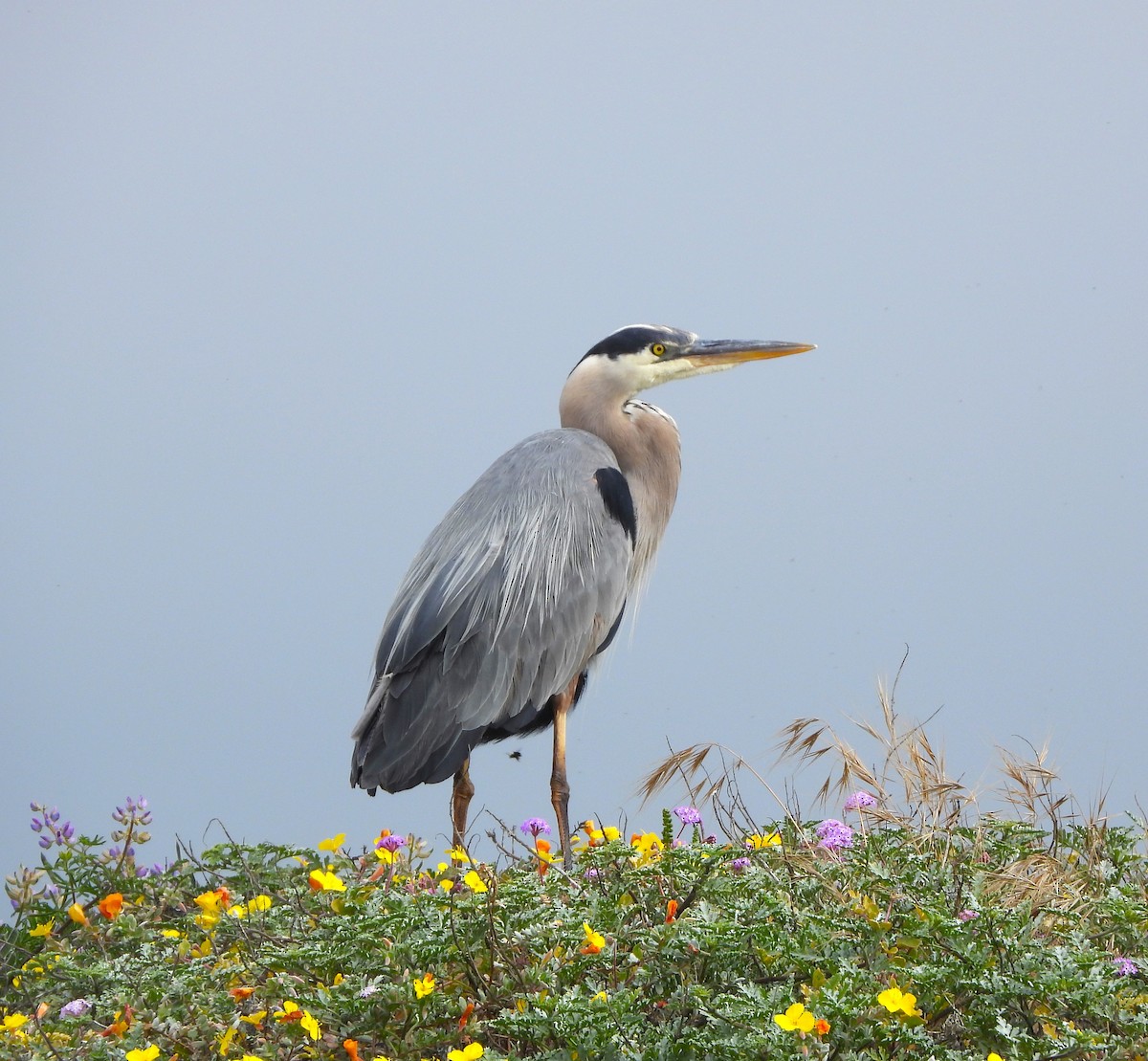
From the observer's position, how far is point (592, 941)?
8.12 ft

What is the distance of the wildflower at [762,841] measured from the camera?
334 centimetres

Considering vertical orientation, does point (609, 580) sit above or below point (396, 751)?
above

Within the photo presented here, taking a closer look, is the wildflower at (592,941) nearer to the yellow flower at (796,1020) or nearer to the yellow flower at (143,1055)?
the yellow flower at (796,1020)

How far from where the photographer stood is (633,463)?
581cm

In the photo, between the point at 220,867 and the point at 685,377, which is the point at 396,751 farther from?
the point at 685,377

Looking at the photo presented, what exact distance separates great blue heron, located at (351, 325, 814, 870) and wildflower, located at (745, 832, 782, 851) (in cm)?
89

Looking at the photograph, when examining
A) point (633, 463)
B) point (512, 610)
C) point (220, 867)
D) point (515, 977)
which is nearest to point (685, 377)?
point (633, 463)

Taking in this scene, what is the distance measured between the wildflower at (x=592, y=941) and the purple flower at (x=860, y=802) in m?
1.30

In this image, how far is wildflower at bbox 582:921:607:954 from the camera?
247 cm

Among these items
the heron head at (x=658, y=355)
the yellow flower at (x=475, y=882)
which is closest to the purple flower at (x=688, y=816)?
the yellow flower at (x=475, y=882)

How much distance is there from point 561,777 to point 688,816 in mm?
1383

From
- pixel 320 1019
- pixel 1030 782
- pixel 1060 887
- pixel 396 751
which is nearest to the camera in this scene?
pixel 320 1019

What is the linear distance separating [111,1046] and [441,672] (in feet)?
7.17

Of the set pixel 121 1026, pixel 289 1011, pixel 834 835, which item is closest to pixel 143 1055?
pixel 289 1011
